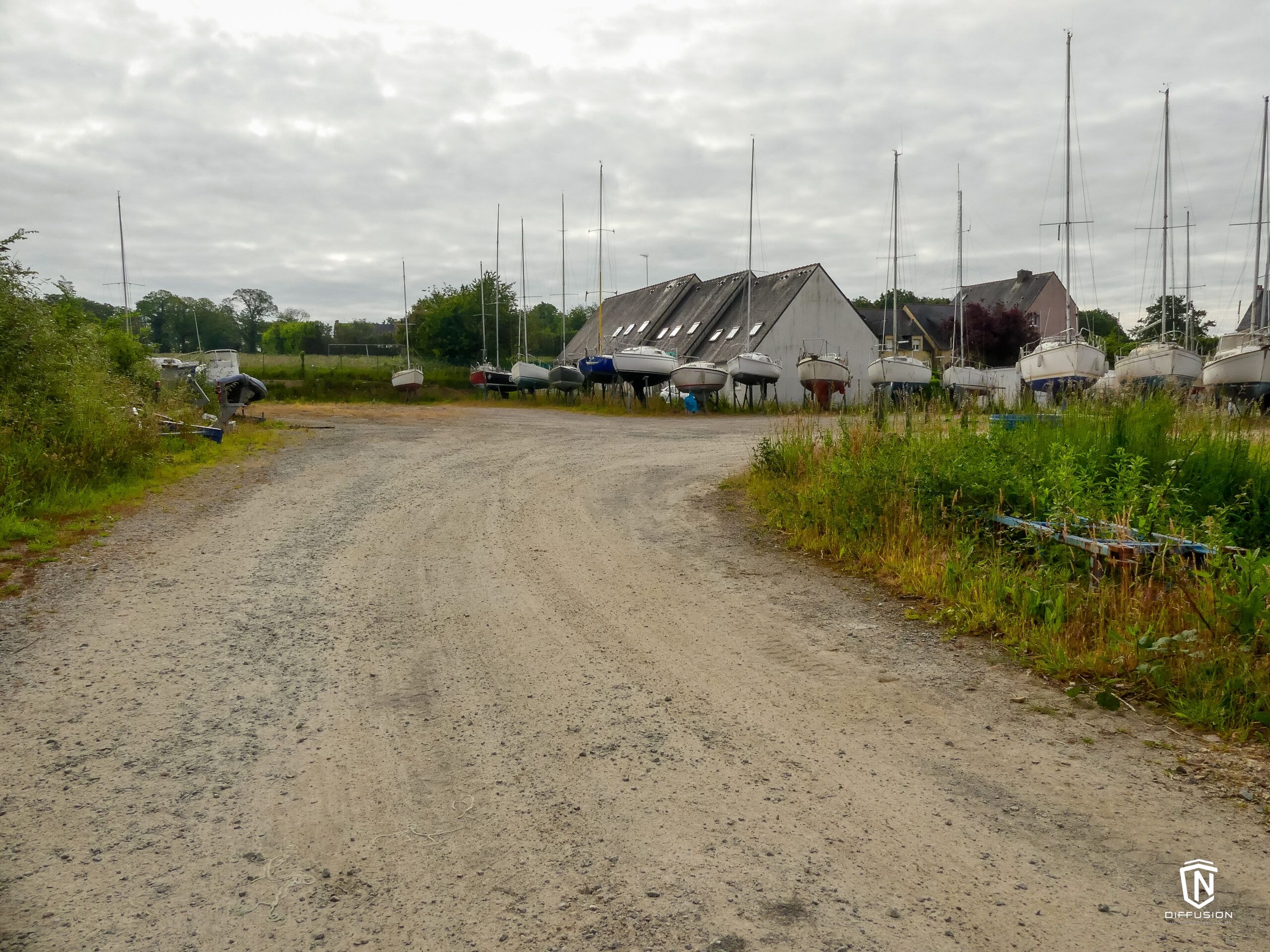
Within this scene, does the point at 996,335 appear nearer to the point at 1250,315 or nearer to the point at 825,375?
the point at 1250,315

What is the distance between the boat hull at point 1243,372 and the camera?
20.0 meters

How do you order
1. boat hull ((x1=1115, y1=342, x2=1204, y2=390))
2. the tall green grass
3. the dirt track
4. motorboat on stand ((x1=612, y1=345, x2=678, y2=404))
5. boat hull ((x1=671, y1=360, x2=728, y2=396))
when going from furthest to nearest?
motorboat on stand ((x1=612, y1=345, x2=678, y2=404)), boat hull ((x1=671, y1=360, x2=728, y2=396)), boat hull ((x1=1115, y1=342, x2=1204, y2=390)), the tall green grass, the dirt track

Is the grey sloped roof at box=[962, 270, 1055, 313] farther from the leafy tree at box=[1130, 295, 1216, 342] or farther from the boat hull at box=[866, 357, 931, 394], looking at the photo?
the boat hull at box=[866, 357, 931, 394]

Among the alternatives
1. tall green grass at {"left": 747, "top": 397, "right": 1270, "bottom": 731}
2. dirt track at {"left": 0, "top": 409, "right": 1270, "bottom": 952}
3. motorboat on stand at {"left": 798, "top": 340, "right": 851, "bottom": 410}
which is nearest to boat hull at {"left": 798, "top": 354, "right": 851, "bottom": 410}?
motorboat on stand at {"left": 798, "top": 340, "right": 851, "bottom": 410}

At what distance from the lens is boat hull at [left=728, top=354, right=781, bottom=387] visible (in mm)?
31391

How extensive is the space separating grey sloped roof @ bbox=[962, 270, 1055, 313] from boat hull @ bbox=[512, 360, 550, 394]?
29371 millimetres

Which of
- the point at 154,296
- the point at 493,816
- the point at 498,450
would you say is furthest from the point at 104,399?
the point at 154,296

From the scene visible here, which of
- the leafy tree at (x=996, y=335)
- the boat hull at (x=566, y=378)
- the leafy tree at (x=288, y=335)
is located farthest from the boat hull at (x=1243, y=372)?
the leafy tree at (x=288, y=335)

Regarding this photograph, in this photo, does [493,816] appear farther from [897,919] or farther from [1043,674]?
[1043,674]

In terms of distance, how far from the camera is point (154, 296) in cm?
8869

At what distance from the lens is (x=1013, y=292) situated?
59594 millimetres

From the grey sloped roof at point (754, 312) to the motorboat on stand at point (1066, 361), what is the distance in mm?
12503

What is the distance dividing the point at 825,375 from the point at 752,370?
9.20 ft

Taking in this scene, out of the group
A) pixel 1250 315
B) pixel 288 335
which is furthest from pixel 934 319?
pixel 288 335
